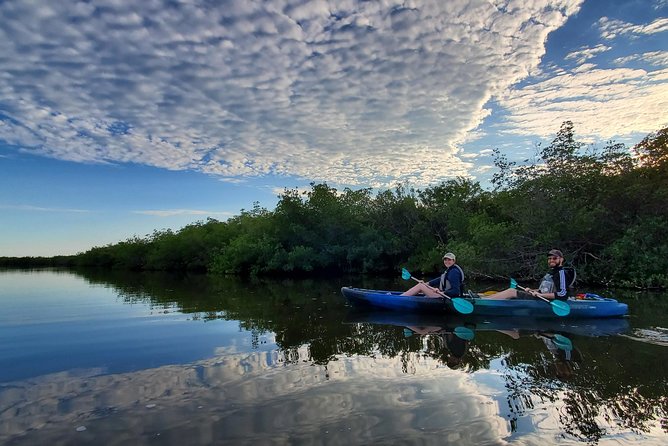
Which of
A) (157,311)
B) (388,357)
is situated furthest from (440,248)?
(388,357)

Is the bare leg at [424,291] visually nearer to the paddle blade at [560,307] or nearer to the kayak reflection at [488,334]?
the kayak reflection at [488,334]

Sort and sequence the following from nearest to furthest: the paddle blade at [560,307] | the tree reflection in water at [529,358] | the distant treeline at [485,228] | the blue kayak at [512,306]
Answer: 1. the tree reflection in water at [529,358]
2. the paddle blade at [560,307]
3. the blue kayak at [512,306]
4. the distant treeline at [485,228]

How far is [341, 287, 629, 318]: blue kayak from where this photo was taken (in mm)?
9688

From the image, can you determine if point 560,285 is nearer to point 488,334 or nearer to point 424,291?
point 488,334

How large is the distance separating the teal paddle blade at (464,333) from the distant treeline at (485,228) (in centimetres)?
987

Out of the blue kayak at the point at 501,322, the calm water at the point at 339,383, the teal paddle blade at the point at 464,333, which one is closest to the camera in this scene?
the calm water at the point at 339,383

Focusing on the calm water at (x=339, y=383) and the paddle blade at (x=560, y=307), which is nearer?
the calm water at (x=339, y=383)

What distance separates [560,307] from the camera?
948 cm

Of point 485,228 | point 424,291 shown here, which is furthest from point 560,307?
point 485,228

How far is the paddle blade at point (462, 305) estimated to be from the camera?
992cm

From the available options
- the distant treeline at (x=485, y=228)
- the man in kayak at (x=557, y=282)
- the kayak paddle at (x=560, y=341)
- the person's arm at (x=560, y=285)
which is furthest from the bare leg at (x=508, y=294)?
the distant treeline at (x=485, y=228)

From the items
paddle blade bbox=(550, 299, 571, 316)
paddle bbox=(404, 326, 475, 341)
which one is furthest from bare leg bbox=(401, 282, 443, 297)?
paddle blade bbox=(550, 299, 571, 316)

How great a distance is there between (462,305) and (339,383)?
5.41m

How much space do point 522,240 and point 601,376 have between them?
13.7 m
